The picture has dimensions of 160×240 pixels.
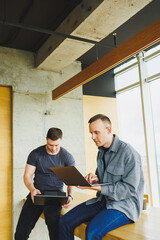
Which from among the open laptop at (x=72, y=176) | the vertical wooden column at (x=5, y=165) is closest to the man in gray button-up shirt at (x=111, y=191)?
the open laptop at (x=72, y=176)

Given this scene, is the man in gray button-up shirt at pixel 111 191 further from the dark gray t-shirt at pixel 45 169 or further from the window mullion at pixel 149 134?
the window mullion at pixel 149 134

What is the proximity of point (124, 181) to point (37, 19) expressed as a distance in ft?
8.95

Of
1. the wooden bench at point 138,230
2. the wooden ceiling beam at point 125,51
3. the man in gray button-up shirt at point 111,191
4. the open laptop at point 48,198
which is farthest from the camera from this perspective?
the open laptop at point 48,198

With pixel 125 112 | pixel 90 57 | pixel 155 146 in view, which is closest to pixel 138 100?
pixel 125 112

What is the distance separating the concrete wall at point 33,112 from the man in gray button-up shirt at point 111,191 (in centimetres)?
208

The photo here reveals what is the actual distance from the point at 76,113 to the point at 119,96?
1497 mm

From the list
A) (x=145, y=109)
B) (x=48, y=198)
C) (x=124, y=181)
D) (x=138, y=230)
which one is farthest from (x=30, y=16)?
(x=138, y=230)

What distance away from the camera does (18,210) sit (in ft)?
13.4

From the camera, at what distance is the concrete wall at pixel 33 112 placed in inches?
165

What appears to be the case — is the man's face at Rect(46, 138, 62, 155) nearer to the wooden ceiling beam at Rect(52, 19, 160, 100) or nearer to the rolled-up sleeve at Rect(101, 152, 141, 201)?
the wooden ceiling beam at Rect(52, 19, 160, 100)

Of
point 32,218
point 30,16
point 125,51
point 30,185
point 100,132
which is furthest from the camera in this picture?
point 30,16

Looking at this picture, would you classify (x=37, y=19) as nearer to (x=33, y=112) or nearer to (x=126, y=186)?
(x=33, y=112)

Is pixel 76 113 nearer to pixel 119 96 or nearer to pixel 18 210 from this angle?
pixel 119 96

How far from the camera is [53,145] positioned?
3104 millimetres
